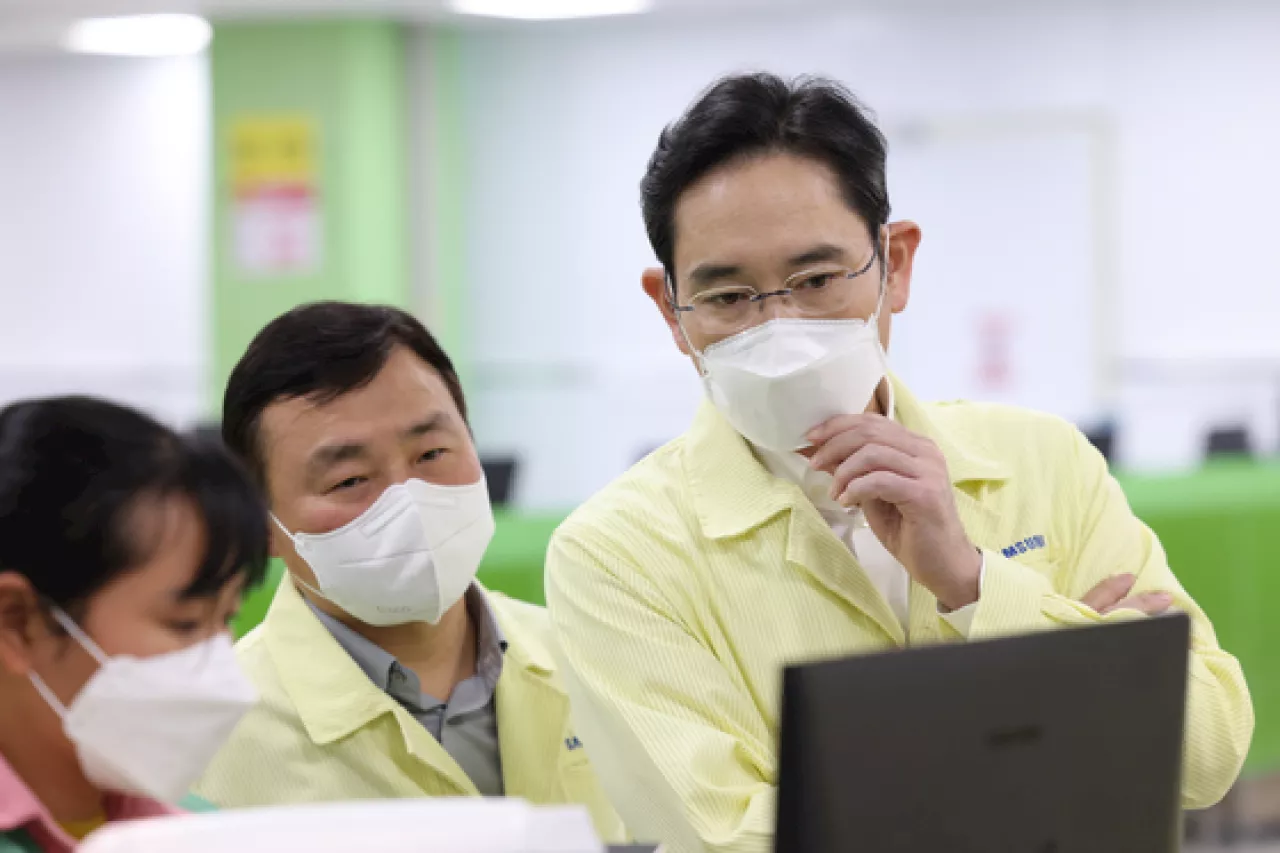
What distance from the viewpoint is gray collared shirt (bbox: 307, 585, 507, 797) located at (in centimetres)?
180

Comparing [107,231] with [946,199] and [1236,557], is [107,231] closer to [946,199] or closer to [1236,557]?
[946,199]

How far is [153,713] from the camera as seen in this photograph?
122cm

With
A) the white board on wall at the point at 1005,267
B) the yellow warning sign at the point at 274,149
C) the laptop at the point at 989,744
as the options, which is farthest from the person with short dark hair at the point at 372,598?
the yellow warning sign at the point at 274,149

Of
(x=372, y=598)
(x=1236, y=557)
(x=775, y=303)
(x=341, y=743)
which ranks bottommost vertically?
(x=1236, y=557)

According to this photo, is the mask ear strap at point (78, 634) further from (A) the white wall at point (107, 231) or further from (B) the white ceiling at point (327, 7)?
(A) the white wall at point (107, 231)

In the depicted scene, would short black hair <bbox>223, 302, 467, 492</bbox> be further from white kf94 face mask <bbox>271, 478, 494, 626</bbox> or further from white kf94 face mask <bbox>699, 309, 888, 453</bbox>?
white kf94 face mask <bbox>699, 309, 888, 453</bbox>

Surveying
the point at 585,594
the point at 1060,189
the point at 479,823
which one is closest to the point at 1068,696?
the point at 479,823

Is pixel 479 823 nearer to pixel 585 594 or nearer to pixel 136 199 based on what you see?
pixel 585 594

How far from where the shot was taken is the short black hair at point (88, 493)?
46.1 inches

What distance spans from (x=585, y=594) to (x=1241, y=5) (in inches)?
234

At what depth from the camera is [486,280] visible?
7457mm

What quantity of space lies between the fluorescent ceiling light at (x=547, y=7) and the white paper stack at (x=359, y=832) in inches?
243

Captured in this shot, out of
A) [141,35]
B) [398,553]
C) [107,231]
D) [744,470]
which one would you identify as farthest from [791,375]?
[107,231]

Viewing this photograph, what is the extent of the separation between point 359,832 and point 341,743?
0.88 meters
